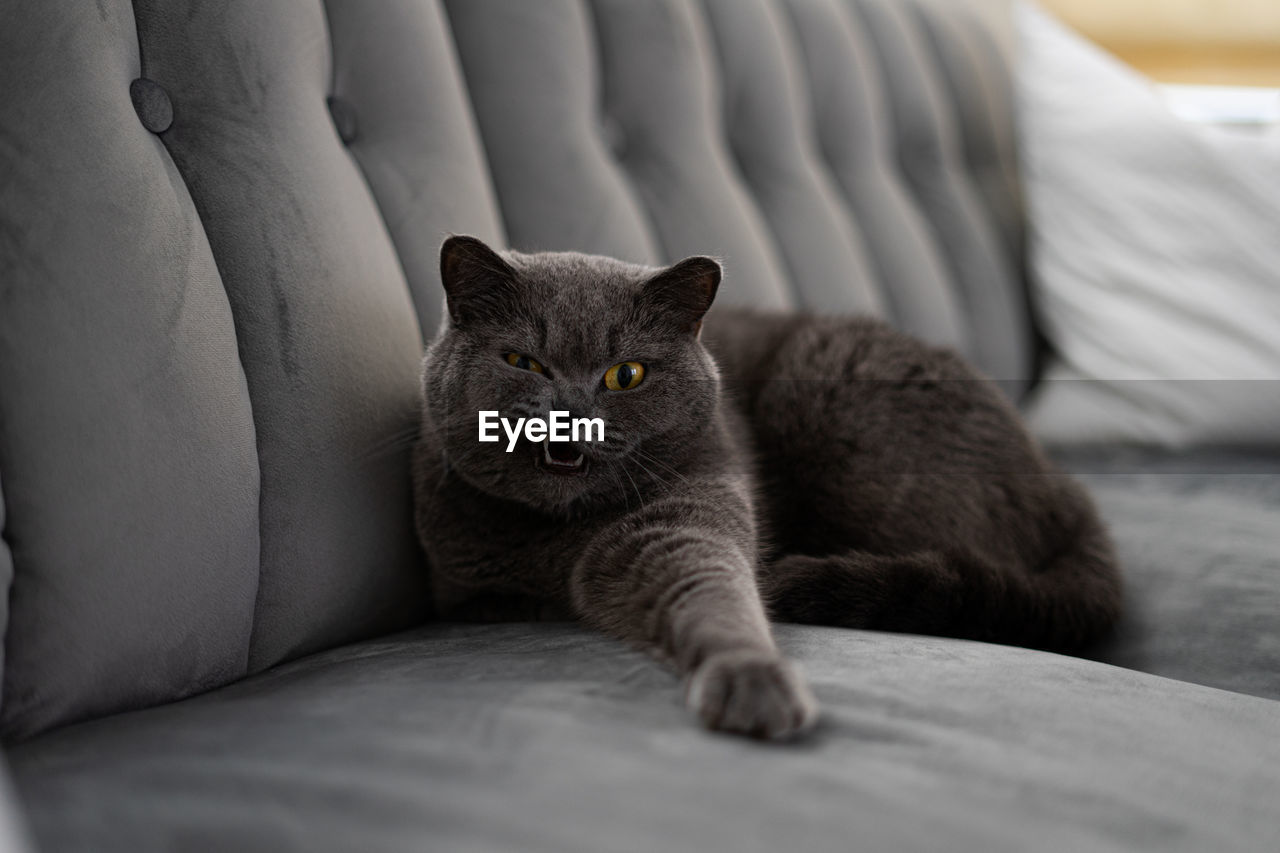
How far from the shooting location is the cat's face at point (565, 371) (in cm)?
89

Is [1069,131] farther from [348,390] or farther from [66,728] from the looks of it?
[66,728]

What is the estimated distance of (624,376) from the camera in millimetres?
924

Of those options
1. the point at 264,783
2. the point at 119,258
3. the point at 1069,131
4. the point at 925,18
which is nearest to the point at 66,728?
the point at 264,783

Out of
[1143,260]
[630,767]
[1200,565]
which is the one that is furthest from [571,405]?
[1143,260]

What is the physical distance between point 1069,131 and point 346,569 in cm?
156

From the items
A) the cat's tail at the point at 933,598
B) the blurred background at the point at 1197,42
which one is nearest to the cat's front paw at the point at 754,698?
the cat's tail at the point at 933,598

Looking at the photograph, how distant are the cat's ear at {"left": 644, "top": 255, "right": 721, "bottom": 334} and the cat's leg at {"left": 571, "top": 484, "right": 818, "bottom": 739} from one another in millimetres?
204

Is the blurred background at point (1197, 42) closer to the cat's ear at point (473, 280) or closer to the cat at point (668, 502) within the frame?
the cat at point (668, 502)

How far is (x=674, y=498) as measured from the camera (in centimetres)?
95

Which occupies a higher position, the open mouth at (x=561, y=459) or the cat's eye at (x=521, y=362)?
the cat's eye at (x=521, y=362)

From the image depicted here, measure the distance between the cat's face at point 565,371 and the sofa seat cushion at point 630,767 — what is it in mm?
225

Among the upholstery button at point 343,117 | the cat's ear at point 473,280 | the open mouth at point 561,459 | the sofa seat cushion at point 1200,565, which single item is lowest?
the sofa seat cushion at point 1200,565

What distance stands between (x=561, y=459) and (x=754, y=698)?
0.36 meters

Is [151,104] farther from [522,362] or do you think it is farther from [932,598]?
[932,598]
